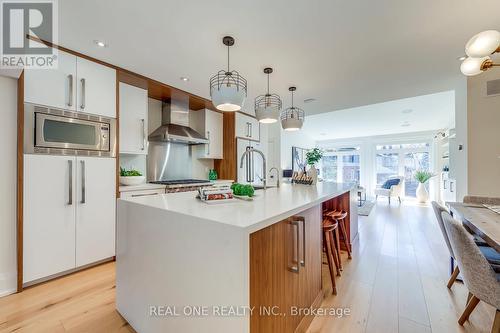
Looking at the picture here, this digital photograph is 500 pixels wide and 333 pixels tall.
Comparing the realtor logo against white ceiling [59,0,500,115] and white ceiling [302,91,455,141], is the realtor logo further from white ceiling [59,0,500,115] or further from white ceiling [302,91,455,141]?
white ceiling [302,91,455,141]

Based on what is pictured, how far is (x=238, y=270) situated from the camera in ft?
2.73

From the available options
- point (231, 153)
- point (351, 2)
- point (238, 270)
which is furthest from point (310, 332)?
point (231, 153)

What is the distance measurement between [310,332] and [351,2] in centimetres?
234

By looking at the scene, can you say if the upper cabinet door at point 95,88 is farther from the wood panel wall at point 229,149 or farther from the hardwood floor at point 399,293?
the hardwood floor at point 399,293

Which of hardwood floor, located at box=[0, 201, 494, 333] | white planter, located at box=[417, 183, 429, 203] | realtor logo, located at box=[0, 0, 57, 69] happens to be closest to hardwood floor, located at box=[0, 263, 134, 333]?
hardwood floor, located at box=[0, 201, 494, 333]

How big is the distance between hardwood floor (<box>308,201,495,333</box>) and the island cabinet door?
278mm

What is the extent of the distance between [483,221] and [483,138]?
203 cm

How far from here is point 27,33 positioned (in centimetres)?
189

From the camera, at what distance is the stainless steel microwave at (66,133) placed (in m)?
1.97

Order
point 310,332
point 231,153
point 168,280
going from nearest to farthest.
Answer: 1. point 168,280
2. point 310,332
3. point 231,153

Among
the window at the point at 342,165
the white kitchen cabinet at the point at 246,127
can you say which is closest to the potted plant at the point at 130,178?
the white kitchen cabinet at the point at 246,127

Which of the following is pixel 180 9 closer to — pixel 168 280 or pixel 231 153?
pixel 168 280

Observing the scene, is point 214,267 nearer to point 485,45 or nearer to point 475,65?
point 485,45

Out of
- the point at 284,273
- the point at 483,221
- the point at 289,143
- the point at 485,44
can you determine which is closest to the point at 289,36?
the point at 485,44
